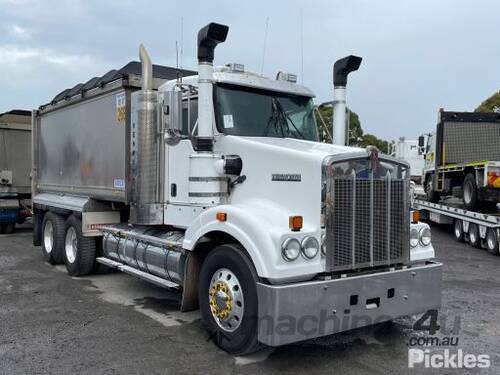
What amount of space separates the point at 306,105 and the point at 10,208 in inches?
429

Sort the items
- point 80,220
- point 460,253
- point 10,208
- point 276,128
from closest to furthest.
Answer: point 276,128 → point 80,220 → point 460,253 → point 10,208

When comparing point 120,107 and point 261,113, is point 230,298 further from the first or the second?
point 120,107

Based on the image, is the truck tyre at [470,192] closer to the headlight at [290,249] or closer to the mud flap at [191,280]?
the mud flap at [191,280]

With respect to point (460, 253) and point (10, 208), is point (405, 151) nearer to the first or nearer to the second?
point (460, 253)

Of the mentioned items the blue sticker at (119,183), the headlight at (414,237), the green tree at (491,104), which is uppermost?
the green tree at (491,104)

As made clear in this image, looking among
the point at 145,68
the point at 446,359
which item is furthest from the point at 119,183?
the point at 446,359

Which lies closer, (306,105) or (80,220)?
(306,105)

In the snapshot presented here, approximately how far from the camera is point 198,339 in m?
5.45

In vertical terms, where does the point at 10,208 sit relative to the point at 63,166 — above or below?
below

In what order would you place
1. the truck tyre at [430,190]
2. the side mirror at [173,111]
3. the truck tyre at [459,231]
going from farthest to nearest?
the truck tyre at [430,190], the truck tyre at [459,231], the side mirror at [173,111]

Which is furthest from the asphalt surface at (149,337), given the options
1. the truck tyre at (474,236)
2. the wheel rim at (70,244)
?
the truck tyre at (474,236)

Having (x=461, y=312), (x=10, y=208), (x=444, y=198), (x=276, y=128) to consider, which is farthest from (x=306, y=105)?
(x=444, y=198)

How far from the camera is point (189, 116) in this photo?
6.12 meters

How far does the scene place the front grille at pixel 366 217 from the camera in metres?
4.73
